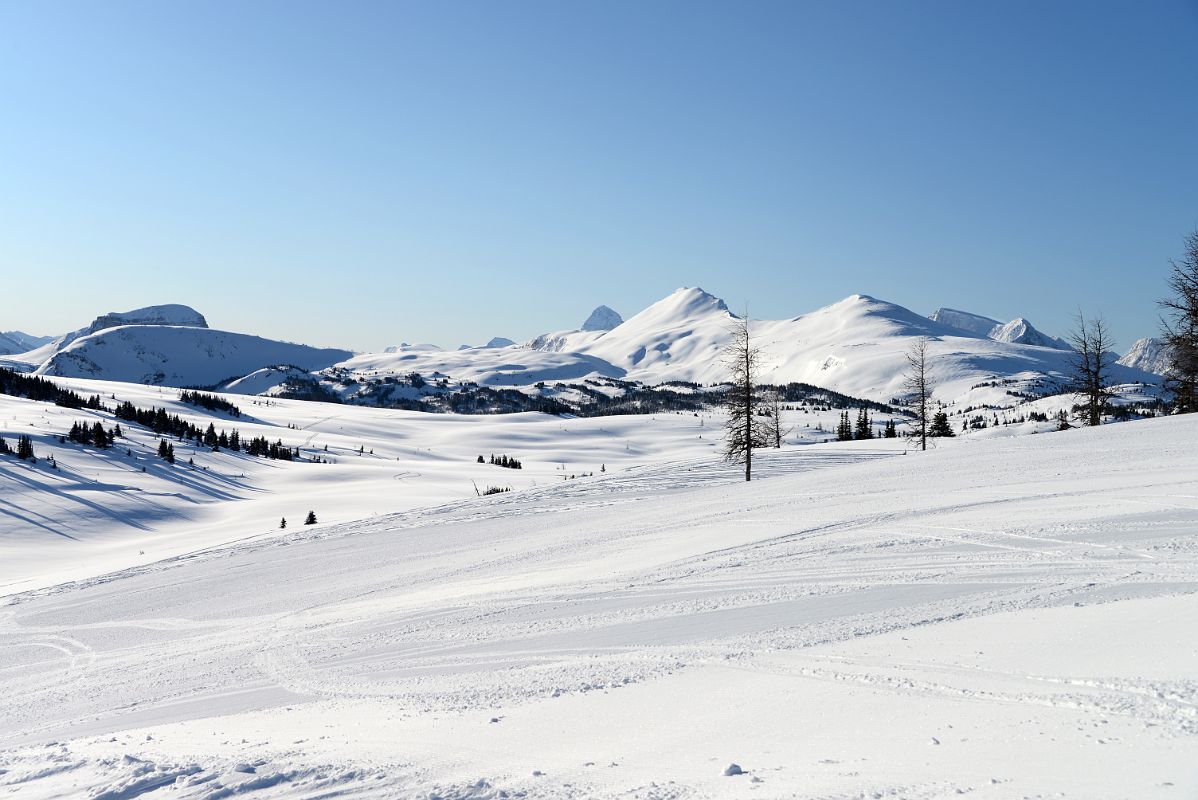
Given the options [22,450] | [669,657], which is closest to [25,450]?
[22,450]

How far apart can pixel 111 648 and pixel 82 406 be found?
106254 millimetres

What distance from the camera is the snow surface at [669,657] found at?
5.75 meters

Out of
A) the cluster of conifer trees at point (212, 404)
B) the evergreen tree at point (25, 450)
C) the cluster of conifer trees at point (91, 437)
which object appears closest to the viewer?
the evergreen tree at point (25, 450)

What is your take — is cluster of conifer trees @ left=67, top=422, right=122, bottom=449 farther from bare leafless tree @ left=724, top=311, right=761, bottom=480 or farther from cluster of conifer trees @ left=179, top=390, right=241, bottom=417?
cluster of conifer trees @ left=179, top=390, right=241, bottom=417

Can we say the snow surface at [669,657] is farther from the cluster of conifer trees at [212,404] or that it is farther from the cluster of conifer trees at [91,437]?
the cluster of conifer trees at [212,404]

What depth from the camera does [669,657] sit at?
343 inches

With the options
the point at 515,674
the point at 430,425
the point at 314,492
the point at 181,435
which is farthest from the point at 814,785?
the point at 430,425

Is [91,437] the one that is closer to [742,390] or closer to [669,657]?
[742,390]

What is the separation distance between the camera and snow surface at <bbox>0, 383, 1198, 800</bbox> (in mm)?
5746

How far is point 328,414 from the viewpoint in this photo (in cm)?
15438

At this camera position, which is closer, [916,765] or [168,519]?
[916,765]

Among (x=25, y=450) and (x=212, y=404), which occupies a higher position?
(x=212, y=404)

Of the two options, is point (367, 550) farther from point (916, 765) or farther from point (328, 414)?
point (328, 414)

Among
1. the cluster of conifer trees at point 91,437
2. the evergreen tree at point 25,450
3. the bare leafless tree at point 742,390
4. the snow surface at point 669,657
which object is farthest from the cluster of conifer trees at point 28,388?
the snow surface at point 669,657
